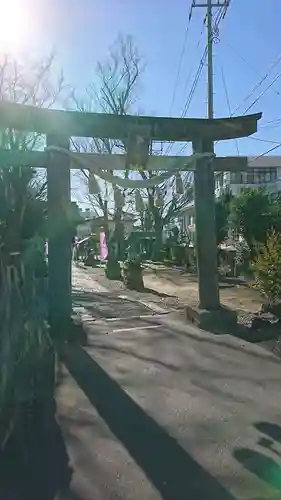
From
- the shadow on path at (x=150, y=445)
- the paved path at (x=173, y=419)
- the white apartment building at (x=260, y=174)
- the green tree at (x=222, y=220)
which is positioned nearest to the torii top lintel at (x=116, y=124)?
the paved path at (x=173, y=419)

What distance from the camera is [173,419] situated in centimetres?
420

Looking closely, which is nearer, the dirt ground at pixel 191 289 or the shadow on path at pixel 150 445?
the shadow on path at pixel 150 445

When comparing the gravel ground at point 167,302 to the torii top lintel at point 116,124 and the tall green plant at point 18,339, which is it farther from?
the tall green plant at point 18,339

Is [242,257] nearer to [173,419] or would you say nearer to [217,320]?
[217,320]

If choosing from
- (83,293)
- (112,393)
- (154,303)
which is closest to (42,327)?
(112,393)

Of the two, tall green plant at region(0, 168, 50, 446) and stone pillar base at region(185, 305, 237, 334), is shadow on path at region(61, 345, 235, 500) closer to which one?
tall green plant at region(0, 168, 50, 446)

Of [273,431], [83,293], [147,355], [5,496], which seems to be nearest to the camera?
[5,496]

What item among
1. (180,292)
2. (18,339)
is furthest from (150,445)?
(180,292)

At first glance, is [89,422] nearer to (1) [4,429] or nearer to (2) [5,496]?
(1) [4,429]

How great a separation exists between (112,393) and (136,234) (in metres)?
30.4

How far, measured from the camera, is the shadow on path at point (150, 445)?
3.09 metres

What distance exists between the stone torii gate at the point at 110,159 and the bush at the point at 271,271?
76 cm

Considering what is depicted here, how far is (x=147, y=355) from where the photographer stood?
20.6 ft

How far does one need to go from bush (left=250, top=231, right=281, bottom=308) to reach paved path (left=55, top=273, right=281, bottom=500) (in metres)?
1.34
